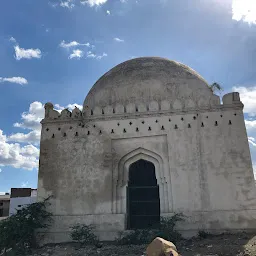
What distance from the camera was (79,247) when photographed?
8.27m

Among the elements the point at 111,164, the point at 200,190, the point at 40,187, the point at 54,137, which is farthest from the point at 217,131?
the point at 40,187

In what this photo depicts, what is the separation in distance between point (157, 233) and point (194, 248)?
1212 mm

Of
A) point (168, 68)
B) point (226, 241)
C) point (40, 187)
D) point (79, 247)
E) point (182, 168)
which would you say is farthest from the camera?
point (168, 68)

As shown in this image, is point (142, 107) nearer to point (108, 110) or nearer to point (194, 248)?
point (108, 110)

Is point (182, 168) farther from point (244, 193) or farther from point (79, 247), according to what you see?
point (79, 247)

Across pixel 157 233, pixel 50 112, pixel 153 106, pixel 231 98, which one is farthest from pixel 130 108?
pixel 157 233

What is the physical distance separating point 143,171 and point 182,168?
1.48 metres

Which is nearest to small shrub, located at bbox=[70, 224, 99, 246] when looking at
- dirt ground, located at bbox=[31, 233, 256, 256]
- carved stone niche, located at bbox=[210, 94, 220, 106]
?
dirt ground, located at bbox=[31, 233, 256, 256]

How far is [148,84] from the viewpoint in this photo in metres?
A: 10.4

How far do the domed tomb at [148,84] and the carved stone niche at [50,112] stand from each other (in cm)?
146

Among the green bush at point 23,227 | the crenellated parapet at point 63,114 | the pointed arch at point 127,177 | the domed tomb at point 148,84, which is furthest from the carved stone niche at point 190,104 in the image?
the green bush at point 23,227

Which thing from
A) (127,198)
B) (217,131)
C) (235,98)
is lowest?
(127,198)

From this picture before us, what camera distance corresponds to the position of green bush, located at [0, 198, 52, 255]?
8258mm

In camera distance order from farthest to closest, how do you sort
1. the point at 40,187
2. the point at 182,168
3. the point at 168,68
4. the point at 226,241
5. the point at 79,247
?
1. the point at 168,68
2. the point at 40,187
3. the point at 182,168
4. the point at 79,247
5. the point at 226,241
